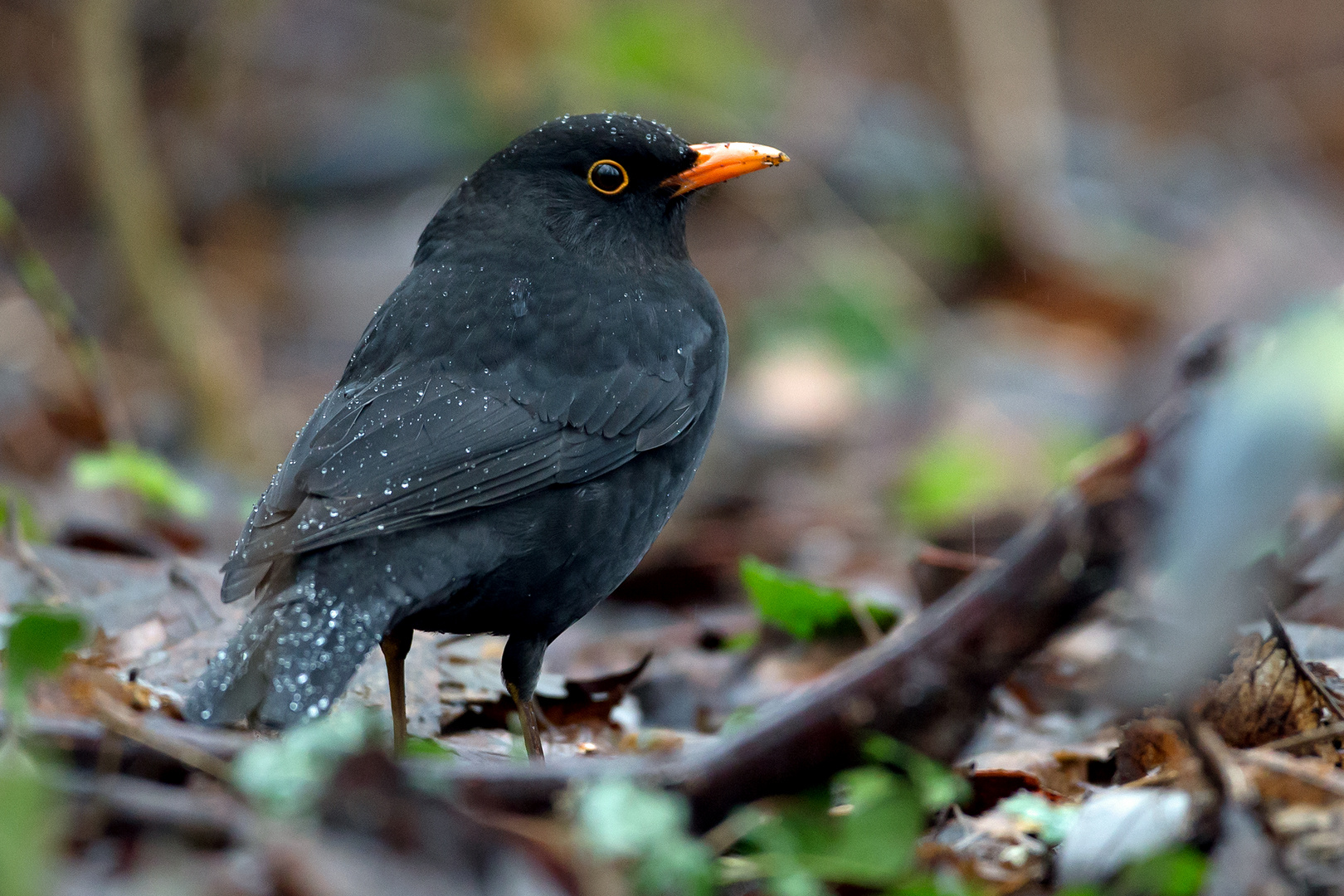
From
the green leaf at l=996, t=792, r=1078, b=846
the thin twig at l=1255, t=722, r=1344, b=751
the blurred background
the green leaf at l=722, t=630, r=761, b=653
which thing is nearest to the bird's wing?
the green leaf at l=722, t=630, r=761, b=653

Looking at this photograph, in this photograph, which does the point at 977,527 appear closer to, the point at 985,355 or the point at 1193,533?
the point at 1193,533

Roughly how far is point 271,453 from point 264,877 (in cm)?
721

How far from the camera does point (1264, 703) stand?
10.8 ft

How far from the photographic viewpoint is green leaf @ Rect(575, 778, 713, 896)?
239 cm

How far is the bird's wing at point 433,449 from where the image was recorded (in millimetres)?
3531

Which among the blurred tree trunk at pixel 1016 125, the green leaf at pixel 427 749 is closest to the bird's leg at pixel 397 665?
the green leaf at pixel 427 749

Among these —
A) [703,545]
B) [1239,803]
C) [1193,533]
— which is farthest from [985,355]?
[1239,803]

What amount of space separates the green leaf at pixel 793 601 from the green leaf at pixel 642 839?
2.01 metres

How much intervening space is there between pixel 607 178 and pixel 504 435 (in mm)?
1082

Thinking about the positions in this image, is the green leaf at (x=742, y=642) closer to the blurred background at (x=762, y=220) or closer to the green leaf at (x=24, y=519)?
the blurred background at (x=762, y=220)

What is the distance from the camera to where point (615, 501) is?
13.4 feet

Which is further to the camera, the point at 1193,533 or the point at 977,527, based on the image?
the point at 977,527

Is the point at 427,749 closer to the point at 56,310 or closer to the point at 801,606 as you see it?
the point at 801,606

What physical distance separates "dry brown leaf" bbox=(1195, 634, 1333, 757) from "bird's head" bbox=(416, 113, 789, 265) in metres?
2.08
